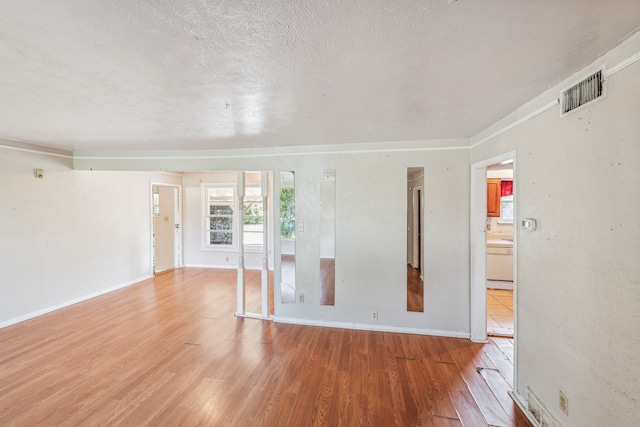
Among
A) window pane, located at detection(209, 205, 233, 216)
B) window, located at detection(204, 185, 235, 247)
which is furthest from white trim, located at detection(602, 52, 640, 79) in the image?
window pane, located at detection(209, 205, 233, 216)

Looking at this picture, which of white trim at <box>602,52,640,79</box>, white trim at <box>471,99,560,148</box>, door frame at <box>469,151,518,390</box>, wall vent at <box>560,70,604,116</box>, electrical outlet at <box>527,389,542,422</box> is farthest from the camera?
door frame at <box>469,151,518,390</box>

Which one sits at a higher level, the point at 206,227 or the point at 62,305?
the point at 206,227

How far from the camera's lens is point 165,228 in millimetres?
6301

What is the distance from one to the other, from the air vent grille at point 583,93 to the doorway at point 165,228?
670 cm

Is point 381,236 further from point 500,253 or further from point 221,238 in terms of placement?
point 221,238

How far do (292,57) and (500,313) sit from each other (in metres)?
4.48

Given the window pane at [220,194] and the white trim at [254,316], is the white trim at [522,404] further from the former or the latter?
the window pane at [220,194]

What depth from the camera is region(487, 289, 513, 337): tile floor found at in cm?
342

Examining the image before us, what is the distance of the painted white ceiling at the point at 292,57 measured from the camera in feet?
3.53

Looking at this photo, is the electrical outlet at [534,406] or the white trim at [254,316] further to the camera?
the white trim at [254,316]

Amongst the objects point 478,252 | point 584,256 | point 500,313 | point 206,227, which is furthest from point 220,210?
point 584,256

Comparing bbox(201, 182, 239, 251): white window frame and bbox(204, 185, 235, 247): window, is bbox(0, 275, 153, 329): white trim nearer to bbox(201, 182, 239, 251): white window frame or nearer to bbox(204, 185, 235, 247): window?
bbox(201, 182, 239, 251): white window frame

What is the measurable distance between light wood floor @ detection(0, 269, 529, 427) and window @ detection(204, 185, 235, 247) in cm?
299

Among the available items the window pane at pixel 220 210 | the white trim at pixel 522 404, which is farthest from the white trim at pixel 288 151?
the window pane at pixel 220 210
